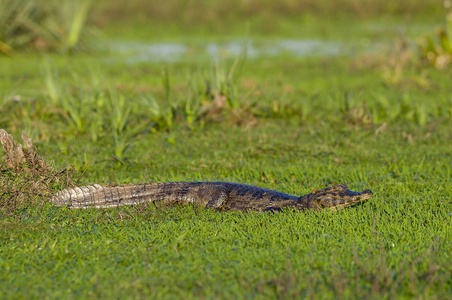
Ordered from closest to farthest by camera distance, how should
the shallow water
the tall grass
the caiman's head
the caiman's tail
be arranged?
the caiman's head
the caiman's tail
the tall grass
the shallow water

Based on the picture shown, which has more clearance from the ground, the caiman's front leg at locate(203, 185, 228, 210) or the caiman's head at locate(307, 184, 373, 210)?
the caiman's head at locate(307, 184, 373, 210)

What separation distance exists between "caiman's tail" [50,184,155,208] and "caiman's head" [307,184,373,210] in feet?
5.34

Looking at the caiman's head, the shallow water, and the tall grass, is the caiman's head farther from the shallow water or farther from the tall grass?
the tall grass

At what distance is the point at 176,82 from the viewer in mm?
11984

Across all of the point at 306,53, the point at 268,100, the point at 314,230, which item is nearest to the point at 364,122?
the point at 268,100

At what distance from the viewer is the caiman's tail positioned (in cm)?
535

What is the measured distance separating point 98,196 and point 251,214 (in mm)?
1483

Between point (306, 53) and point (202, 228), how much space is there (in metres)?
12.4

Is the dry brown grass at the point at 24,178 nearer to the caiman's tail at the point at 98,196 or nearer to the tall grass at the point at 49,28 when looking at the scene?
the caiman's tail at the point at 98,196

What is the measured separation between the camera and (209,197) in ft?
17.8

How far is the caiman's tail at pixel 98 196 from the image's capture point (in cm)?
535

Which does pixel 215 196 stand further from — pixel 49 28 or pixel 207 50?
pixel 207 50

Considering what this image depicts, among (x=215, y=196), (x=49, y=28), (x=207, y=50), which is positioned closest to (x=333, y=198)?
(x=215, y=196)

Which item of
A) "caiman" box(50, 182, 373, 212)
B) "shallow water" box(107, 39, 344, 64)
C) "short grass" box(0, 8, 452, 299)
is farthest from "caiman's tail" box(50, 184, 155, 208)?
"shallow water" box(107, 39, 344, 64)
